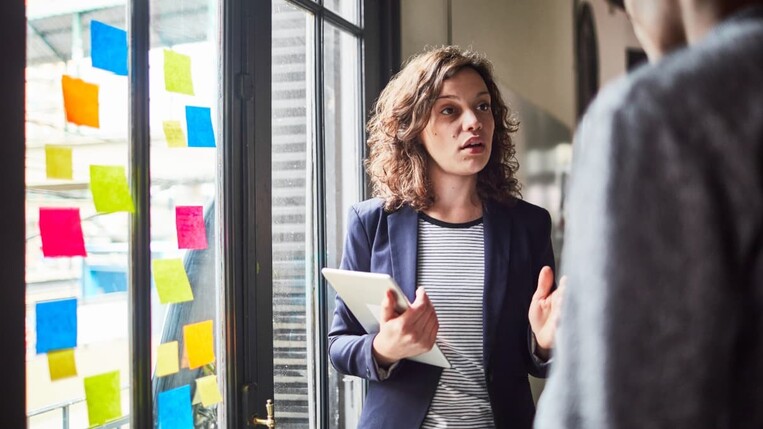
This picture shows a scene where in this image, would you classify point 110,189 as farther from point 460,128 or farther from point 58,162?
point 460,128

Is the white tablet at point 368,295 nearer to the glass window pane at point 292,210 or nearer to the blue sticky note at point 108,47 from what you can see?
the glass window pane at point 292,210

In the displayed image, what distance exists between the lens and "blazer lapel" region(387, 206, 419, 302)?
4.51 feet

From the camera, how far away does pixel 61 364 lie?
97 centimetres

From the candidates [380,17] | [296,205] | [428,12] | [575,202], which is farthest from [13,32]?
[428,12]

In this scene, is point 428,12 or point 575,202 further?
point 428,12

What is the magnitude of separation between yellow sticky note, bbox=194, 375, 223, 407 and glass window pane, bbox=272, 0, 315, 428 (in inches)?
10.2

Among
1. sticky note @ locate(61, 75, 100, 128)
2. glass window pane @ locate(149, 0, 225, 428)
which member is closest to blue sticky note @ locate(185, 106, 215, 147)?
glass window pane @ locate(149, 0, 225, 428)

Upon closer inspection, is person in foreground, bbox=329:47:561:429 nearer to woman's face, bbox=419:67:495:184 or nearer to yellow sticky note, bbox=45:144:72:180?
woman's face, bbox=419:67:495:184

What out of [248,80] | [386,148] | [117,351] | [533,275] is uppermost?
[248,80]

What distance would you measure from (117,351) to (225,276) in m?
0.34

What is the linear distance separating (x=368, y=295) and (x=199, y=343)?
15.7 inches

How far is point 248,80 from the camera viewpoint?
145cm

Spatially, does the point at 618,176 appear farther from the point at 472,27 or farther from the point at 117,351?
the point at 472,27

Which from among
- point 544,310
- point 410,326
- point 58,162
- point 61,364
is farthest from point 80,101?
point 544,310
